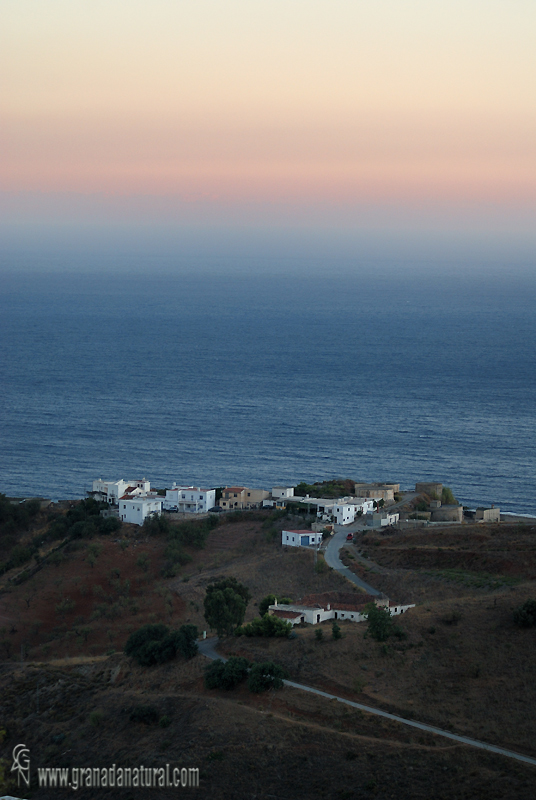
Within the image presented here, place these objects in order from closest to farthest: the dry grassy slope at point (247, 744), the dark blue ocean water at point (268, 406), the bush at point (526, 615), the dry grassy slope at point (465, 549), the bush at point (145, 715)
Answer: the dry grassy slope at point (247, 744) < the bush at point (145, 715) < the bush at point (526, 615) < the dry grassy slope at point (465, 549) < the dark blue ocean water at point (268, 406)

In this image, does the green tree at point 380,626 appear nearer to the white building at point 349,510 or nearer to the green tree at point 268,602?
the green tree at point 268,602

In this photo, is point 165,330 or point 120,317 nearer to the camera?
point 165,330

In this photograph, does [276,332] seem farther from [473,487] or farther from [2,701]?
[2,701]

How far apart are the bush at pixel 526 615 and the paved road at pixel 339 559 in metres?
8.77

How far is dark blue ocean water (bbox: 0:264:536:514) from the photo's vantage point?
77688 millimetres

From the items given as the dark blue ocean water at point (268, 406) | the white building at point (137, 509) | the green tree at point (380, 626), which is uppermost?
the dark blue ocean water at point (268, 406)

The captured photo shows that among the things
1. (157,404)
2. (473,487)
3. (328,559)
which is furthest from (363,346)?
(328,559)

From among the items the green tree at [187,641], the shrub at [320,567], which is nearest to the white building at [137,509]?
the shrub at [320,567]

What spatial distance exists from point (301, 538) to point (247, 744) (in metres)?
22.4

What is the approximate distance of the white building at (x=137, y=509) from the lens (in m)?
59.0

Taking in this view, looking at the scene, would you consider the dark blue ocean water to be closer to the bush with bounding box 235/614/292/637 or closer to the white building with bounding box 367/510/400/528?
the white building with bounding box 367/510/400/528

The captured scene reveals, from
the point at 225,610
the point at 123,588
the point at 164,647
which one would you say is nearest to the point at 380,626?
the point at 225,610

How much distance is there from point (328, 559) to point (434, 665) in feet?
51.2

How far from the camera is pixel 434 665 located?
3325 centimetres
